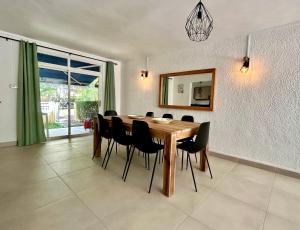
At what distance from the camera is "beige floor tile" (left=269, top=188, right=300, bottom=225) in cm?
170

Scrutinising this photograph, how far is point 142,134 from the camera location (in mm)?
2184

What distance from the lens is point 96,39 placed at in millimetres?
3631

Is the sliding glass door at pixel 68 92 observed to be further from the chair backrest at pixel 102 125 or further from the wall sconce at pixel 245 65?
the wall sconce at pixel 245 65

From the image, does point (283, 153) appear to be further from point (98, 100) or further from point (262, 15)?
point (98, 100)

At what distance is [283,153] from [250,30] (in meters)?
Result: 2.25

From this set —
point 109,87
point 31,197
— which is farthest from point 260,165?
point 109,87

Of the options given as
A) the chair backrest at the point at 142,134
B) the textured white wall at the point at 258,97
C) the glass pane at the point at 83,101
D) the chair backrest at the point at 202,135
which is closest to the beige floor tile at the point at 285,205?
the textured white wall at the point at 258,97

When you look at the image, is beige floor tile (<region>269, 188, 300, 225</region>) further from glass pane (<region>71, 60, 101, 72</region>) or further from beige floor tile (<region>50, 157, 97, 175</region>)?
glass pane (<region>71, 60, 101, 72</region>)

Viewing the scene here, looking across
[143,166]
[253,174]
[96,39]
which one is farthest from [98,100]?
[253,174]

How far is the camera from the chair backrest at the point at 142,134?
2.15 meters

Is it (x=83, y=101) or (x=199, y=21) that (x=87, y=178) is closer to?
(x=199, y=21)

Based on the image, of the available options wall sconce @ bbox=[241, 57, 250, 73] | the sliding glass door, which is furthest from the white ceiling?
the sliding glass door

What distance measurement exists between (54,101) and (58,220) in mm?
3606

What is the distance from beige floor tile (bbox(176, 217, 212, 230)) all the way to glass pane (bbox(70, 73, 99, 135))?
4.17 m
